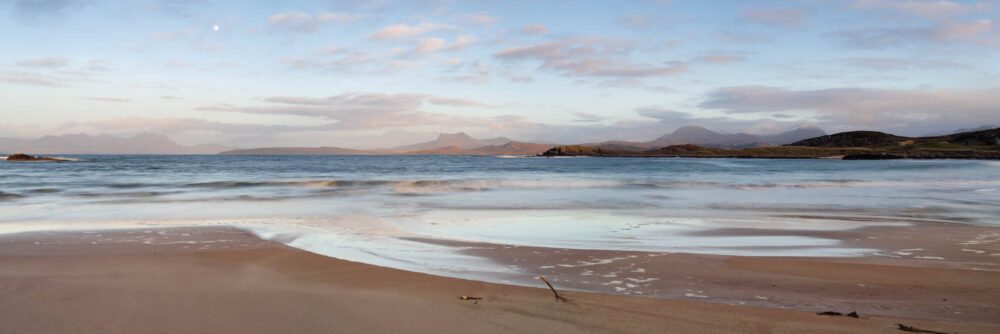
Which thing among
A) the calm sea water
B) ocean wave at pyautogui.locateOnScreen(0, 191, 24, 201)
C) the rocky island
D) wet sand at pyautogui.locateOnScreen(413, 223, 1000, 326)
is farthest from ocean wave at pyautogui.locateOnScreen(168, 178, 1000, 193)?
the rocky island

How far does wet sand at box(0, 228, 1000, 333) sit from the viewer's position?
311 cm

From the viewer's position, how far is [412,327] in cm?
307

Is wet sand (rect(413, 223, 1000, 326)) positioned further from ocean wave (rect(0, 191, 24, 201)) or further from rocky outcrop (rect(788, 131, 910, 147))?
rocky outcrop (rect(788, 131, 910, 147))

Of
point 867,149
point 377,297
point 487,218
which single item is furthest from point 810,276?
point 867,149

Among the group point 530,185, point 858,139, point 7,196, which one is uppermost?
point 858,139

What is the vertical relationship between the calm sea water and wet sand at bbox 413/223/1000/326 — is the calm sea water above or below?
below

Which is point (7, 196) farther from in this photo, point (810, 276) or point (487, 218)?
point (810, 276)

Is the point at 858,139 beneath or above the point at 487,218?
above

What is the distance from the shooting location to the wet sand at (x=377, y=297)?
3105 mm

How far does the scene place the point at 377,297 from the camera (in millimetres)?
3709

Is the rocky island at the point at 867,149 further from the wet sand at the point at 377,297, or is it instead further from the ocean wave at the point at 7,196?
the ocean wave at the point at 7,196

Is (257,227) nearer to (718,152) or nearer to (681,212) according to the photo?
(681,212)

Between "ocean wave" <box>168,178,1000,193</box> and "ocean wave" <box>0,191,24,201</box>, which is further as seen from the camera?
"ocean wave" <box>168,178,1000,193</box>

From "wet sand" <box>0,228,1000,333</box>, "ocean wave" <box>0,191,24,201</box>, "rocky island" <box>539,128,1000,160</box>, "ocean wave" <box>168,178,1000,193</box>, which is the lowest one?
"ocean wave" <box>168,178,1000,193</box>
